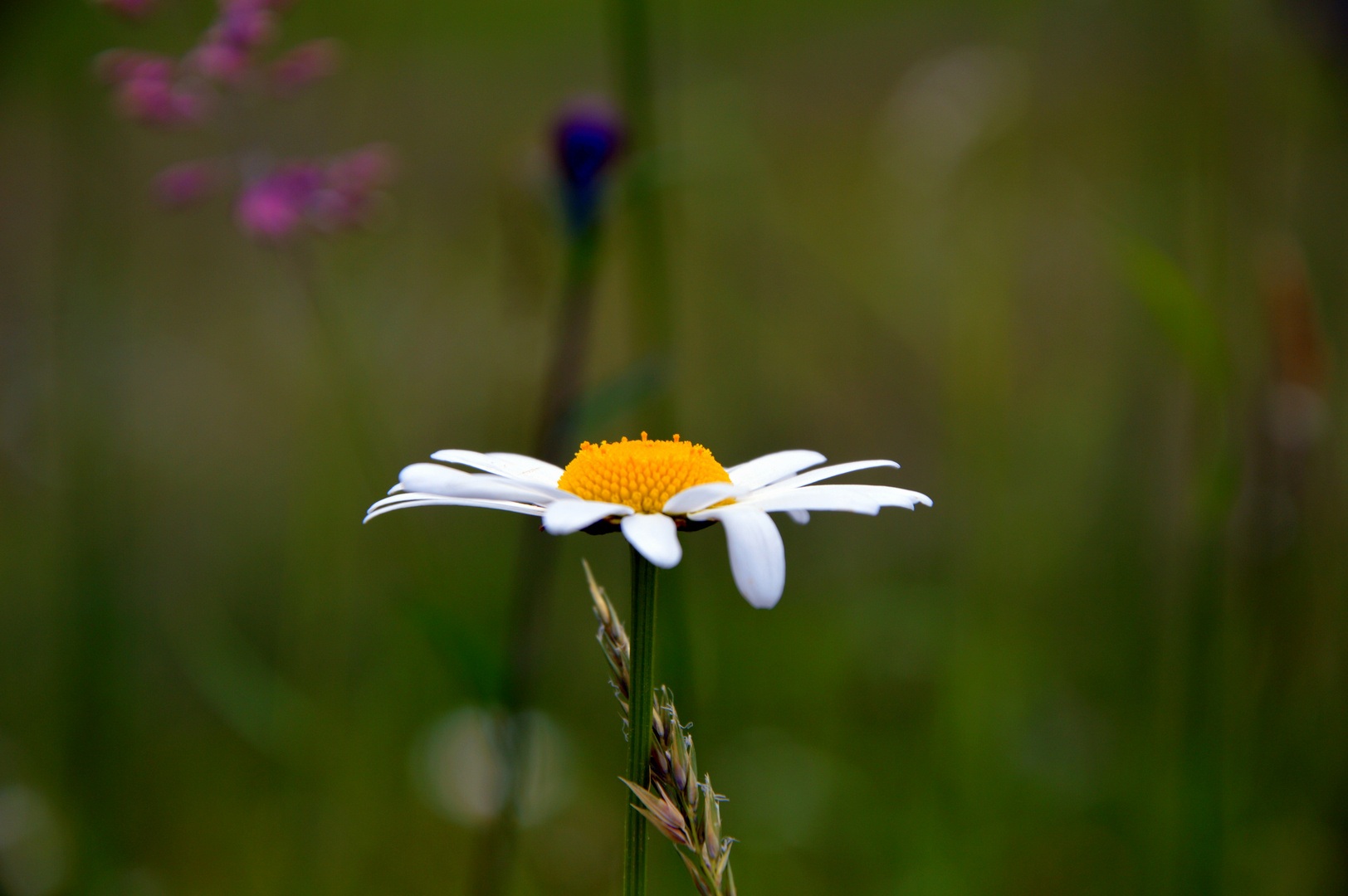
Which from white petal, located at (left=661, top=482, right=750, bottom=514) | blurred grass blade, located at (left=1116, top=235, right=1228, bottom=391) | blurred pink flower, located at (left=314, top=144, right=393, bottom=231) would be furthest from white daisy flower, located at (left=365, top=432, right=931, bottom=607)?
blurred grass blade, located at (left=1116, top=235, right=1228, bottom=391)

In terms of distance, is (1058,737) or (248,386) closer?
(1058,737)

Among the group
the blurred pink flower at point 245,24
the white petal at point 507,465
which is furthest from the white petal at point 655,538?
the blurred pink flower at point 245,24

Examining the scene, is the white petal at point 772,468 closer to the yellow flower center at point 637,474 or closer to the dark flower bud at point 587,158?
the yellow flower center at point 637,474

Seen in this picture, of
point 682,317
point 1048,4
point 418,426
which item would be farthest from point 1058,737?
point 418,426

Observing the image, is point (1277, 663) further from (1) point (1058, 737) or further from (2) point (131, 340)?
(2) point (131, 340)

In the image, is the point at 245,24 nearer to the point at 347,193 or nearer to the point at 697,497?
the point at 347,193

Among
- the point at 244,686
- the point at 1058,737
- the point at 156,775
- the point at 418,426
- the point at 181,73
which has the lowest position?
the point at 156,775
